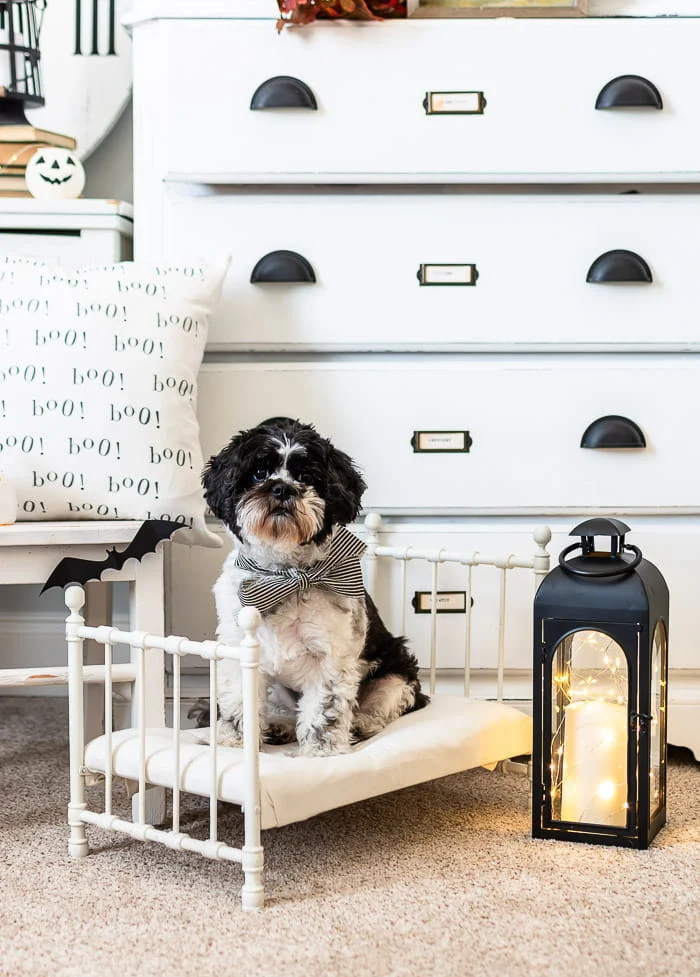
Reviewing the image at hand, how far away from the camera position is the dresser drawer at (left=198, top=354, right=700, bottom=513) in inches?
86.7

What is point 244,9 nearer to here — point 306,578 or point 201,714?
point 306,578

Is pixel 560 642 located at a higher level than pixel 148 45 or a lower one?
lower

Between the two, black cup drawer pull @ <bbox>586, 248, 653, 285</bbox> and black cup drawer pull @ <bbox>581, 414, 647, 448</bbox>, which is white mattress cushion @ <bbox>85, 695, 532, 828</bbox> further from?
black cup drawer pull @ <bbox>586, 248, 653, 285</bbox>

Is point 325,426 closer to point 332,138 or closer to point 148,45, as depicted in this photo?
point 332,138

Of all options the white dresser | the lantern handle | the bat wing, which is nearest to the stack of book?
the white dresser

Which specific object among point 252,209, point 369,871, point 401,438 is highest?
point 252,209

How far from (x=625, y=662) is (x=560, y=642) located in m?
0.11

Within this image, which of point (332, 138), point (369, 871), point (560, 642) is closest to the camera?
point (369, 871)

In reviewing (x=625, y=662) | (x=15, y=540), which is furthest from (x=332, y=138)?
(x=625, y=662)

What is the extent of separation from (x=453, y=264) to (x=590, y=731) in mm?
895

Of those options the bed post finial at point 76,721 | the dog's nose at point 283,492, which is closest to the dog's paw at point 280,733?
the bed post finial at point 76,721

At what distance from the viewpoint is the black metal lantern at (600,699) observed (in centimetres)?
177

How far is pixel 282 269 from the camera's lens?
2170 mm

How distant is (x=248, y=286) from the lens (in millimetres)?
2205
